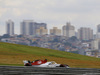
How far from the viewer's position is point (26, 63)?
3509cm

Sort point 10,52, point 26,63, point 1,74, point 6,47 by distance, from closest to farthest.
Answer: point 1,74 < point 26,63 < point 10,52 < point 6,47

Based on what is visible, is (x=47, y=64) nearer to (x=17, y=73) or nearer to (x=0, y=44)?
(x=17, y=73)

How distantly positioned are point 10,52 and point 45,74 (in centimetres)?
4083

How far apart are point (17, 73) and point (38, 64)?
16372 mm

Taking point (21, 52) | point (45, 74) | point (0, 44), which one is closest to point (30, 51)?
point (21, 52)

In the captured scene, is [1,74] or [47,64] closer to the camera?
[1,74]

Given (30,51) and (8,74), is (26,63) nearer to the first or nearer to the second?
(8,74)

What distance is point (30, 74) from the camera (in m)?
19.5

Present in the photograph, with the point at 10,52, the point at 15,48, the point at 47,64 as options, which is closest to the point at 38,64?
the point at 47,64

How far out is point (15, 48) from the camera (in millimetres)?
65312

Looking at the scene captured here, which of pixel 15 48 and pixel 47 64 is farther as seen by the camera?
pixel 15 48

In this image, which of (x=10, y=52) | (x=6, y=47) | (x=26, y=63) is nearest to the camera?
(x=26, y=63)

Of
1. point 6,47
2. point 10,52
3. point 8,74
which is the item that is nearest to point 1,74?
point 8,74

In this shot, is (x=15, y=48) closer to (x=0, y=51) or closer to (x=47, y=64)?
(x=0, y=51)
